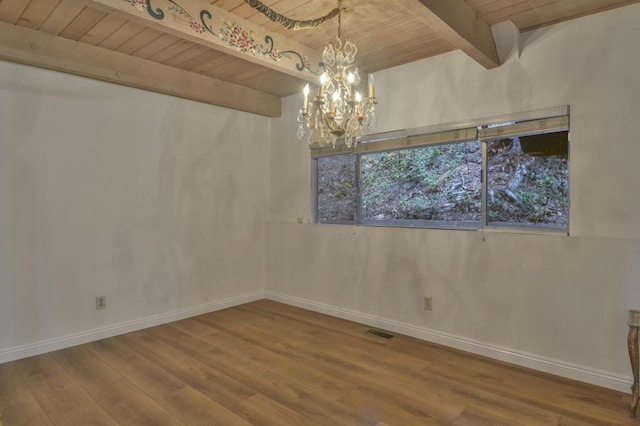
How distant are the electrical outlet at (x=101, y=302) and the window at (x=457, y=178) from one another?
243cm

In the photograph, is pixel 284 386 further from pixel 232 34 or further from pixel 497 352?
pixel 232 34

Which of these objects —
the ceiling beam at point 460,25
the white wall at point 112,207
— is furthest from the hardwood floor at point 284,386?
the ceiling beam at point 460,25

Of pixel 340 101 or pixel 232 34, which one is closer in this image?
pixel 340 101

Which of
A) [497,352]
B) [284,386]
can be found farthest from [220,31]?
[497,352]

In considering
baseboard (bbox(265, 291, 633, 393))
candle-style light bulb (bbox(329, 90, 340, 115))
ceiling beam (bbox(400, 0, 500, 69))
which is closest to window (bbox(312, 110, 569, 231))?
ceiling beam (bbox(400, 0, 500, 69))

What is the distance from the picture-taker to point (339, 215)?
4250 millimetres

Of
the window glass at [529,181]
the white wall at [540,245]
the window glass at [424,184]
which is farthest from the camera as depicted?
the window glass at [424,184]

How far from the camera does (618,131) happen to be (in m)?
2.49

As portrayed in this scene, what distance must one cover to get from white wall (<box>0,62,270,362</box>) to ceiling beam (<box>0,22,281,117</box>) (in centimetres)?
14

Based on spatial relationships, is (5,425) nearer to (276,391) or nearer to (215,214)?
(276,391)

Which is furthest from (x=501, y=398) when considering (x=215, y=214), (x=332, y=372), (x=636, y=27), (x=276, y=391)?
(x=215, y=214)

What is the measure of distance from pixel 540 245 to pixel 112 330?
380 cm

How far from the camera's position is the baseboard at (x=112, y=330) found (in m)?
2.94

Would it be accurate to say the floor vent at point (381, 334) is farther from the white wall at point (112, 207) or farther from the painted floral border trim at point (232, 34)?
the painted floral border trim at point (232, 34)
